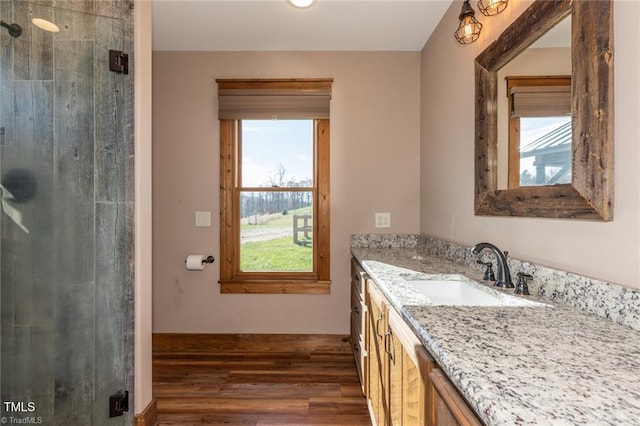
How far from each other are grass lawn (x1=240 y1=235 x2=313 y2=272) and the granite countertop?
1.80 metres

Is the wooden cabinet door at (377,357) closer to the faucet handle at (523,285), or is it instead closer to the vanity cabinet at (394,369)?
the vanity cabinet at (394,369)

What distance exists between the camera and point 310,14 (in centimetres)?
232

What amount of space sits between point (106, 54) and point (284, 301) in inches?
83.1

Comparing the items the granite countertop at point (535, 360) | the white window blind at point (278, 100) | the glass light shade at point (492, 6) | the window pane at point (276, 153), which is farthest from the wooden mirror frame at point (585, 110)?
the window pane at point (276, 153)

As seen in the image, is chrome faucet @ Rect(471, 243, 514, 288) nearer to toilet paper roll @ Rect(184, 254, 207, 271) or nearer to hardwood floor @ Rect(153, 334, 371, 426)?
hardwood floor @ Rect(153, 334, 371, 426)

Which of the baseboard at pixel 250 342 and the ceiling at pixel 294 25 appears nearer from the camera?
the ceiling at pixel 294 25

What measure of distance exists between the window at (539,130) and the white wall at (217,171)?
4.50 feet

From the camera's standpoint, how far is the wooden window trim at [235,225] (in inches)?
111

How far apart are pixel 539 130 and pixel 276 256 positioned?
7.03 ft

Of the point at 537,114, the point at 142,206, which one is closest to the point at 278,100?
the point at 142,206

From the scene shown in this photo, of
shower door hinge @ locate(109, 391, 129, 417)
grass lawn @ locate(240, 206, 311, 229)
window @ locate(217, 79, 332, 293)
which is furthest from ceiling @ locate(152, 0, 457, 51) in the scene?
shower door hinge @ locate(109, 391, 129, 417)

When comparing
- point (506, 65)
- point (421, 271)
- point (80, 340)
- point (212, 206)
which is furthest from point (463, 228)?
point (80, 340)

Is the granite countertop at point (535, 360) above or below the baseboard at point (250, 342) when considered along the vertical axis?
above

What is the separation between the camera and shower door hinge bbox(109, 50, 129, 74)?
1.62 metres
